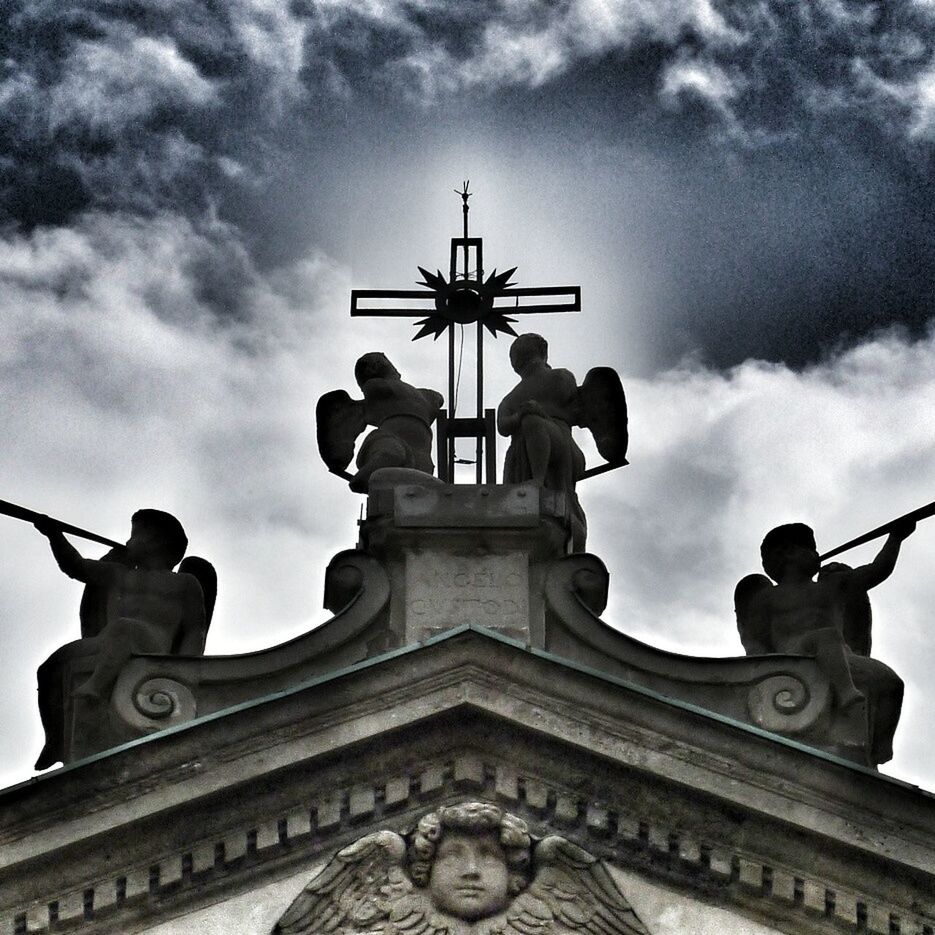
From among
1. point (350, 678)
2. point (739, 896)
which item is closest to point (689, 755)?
point (739, 896)

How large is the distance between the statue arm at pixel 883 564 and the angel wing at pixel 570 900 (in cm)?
357

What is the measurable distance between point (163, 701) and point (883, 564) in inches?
191

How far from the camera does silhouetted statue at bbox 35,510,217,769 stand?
20.3 m

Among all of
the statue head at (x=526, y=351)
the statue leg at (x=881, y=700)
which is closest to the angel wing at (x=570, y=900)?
the statue leg at (x=881, y=700)

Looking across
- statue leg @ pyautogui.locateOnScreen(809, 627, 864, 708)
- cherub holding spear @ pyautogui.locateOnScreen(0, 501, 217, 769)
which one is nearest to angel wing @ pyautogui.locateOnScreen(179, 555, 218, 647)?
cherub holding spear @ pyautogui.locateOnScreen(0, 501, 217, 769)

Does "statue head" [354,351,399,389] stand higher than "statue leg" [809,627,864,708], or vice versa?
"statue head" [354,351,399,389]

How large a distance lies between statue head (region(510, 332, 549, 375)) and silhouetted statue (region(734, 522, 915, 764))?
242 centimetres

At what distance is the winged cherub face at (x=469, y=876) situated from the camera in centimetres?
1814

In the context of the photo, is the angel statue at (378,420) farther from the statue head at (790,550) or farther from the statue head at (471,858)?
the statue head at (471,858)

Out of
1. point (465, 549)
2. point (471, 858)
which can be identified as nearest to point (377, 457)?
point (465, 549)

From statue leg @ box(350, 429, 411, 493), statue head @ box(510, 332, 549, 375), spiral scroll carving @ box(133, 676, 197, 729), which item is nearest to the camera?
spiral scroll carving @ box(133, 676, 197, 729)

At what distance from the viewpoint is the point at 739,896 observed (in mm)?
18422

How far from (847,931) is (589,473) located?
4957 mm

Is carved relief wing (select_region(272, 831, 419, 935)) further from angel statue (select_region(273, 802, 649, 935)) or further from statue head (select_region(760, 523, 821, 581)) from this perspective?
statue head (select_region(760, 523, 821, 581))
